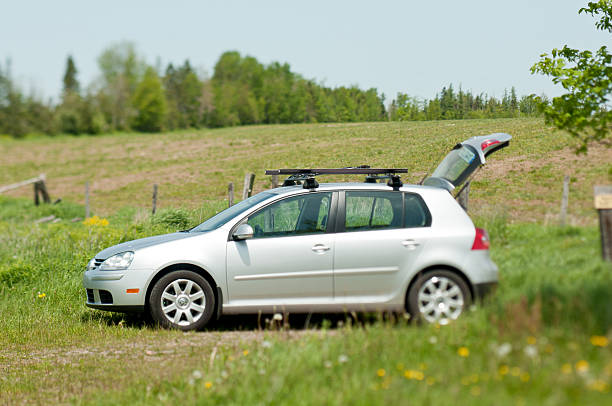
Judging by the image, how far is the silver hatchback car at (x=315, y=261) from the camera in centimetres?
757

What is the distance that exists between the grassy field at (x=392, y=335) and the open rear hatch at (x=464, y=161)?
655 millimetres

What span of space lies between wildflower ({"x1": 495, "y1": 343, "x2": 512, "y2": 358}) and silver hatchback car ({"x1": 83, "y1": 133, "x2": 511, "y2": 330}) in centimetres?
231

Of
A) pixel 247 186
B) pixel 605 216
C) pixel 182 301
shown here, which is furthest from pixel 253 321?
pixel 247 186

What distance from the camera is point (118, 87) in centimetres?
10538

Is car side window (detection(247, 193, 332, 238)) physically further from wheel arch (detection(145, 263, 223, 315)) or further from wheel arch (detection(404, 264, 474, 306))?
wheel arch (detection(404, 264, 474, 306))

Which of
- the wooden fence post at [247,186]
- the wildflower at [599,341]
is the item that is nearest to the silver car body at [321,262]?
the wildflower at [599,341]

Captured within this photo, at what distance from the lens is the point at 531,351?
4.53 metres

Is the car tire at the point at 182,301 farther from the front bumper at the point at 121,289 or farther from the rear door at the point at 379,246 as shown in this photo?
the rear door at the point at 379,246

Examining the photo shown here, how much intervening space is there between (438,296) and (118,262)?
13.2 feet

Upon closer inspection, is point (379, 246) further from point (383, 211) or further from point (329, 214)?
point (329, 214)

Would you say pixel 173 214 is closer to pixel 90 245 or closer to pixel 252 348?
pixel 90 245

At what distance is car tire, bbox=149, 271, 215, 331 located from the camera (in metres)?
8.30

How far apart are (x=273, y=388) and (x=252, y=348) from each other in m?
1.31

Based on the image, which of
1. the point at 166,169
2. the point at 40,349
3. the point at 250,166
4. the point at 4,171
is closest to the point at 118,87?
the point at 4,171
